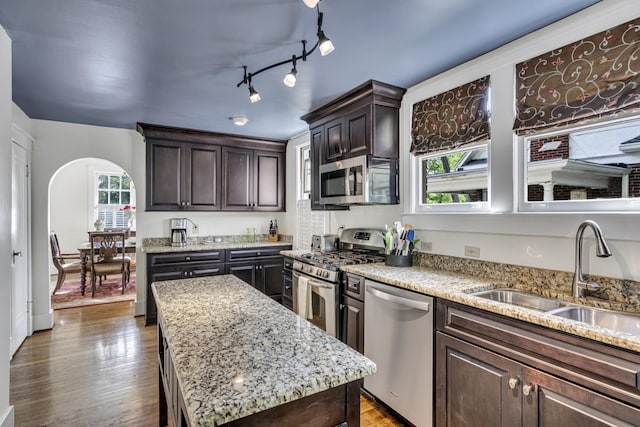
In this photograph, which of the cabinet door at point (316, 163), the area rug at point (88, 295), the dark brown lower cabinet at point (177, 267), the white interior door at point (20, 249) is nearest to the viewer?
the white interior door at point (20, 249)

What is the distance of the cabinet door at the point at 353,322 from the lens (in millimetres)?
2430

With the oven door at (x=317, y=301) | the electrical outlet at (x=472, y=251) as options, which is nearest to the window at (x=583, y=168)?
the electrical outlet at (x=472, y=251)

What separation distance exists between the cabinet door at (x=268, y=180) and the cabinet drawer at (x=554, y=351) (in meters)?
3.47

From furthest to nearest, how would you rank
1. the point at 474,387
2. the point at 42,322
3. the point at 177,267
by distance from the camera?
the point at 177,267 → the point at 42,322 → the point at 474,387

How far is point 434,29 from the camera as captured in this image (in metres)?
1.94

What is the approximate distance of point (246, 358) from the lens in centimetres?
102

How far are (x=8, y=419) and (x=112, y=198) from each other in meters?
6.17

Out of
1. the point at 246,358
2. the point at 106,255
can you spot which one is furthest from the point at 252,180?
the point at 246,358

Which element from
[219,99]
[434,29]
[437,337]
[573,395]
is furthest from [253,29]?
[573,395]

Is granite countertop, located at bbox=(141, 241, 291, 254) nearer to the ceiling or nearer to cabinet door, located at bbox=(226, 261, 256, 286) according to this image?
cabinet door, located at bbox=(226, 261, 256, 286)

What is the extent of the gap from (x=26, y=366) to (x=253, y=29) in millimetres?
3376

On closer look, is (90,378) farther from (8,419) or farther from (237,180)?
(237,180)

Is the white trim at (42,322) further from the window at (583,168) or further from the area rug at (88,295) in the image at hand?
the window at (583,168)

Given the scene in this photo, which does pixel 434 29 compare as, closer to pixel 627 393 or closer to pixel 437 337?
pixel 437 337
